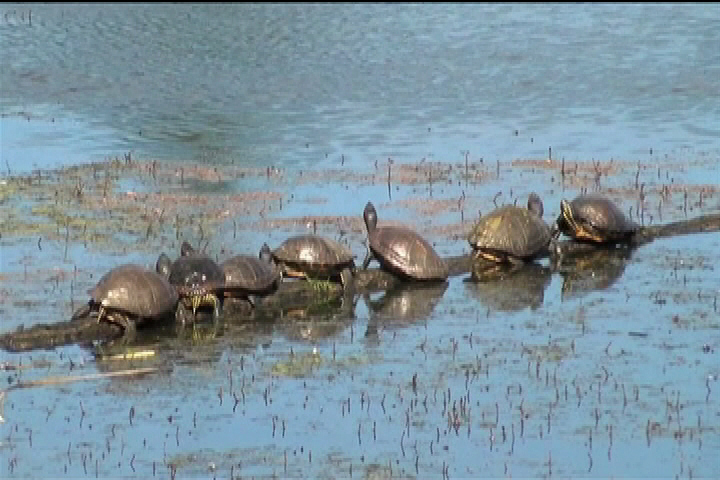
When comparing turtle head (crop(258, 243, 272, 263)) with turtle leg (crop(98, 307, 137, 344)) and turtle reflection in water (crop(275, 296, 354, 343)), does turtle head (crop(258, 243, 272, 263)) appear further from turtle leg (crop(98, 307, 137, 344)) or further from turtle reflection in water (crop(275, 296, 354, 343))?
turtle leg (crop(98, 307, 137, 344))

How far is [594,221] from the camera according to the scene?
14750mm

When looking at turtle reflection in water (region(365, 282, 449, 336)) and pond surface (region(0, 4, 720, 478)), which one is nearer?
pond surface (region(0, 4, 720, 478))

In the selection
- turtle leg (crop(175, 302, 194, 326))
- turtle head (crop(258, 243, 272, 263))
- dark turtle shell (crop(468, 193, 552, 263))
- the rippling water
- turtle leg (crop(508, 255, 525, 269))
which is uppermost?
the rippling water

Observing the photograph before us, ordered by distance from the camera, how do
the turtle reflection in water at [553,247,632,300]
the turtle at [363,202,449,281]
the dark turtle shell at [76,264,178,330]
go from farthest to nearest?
the turtle reflection in water at [553,247,632,300] → the turtle at [363,202,449,281] → the dark turtle shell at [76,264,178,330]

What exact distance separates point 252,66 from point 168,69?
1.19m

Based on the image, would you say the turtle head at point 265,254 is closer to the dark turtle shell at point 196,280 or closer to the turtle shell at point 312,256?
the turtle shell at point 312,256

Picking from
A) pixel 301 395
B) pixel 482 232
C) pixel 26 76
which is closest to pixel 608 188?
pixel 482 232

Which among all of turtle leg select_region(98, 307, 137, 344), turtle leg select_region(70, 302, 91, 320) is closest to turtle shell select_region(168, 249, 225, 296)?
turtle leg select_region(98, 307, 137, 344)

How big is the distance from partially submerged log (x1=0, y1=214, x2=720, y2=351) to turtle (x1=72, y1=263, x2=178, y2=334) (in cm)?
10

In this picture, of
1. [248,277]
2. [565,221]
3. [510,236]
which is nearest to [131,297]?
[248,277]

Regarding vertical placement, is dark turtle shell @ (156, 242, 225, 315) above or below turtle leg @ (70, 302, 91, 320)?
above

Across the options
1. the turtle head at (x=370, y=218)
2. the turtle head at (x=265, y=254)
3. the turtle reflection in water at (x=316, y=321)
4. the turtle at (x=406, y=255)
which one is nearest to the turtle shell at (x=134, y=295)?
the turtle reflection in water at (x=316, y=321)

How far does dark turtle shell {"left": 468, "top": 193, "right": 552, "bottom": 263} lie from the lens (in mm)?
14117

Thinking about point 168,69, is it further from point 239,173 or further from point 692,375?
point 692,375
